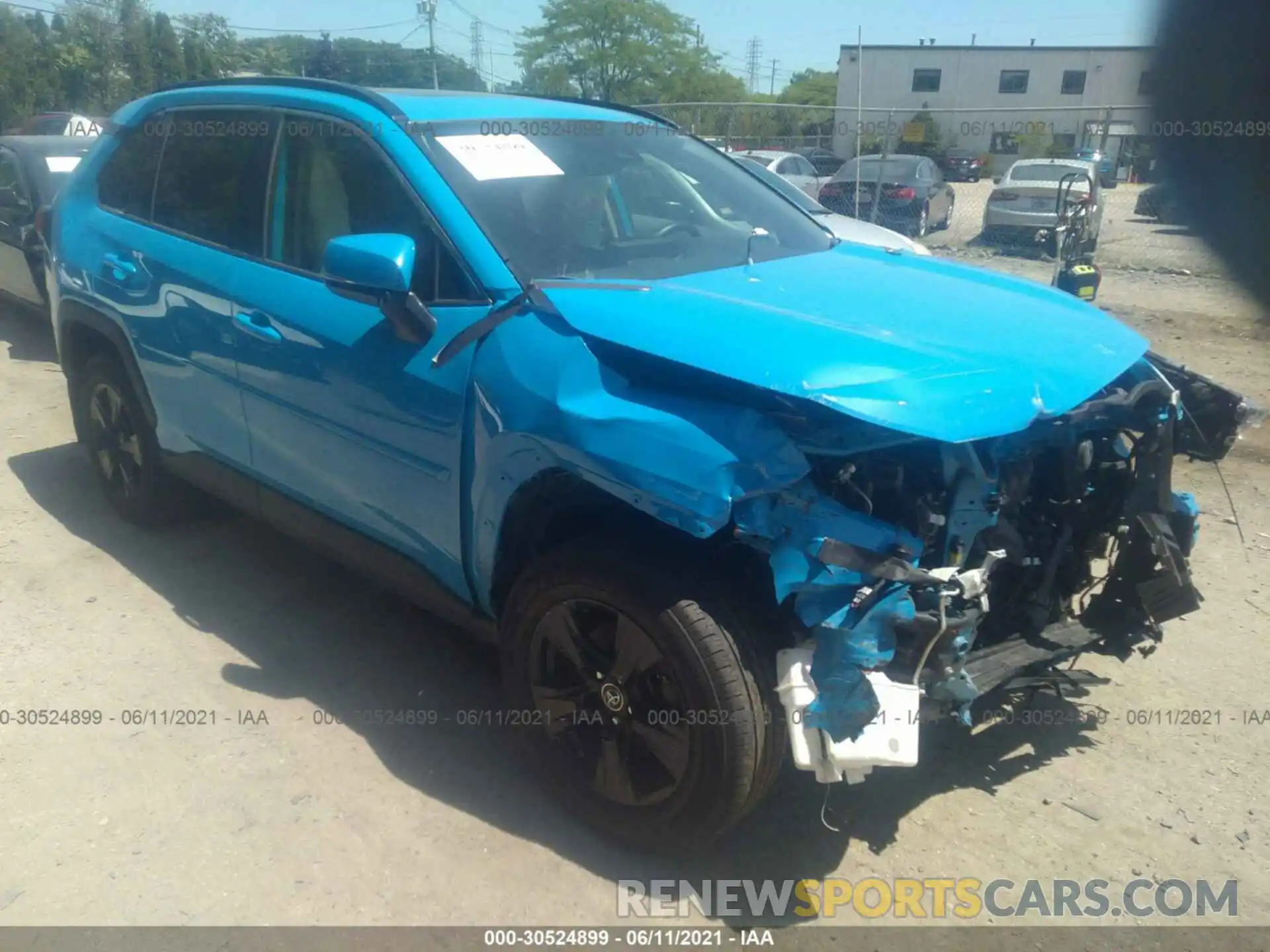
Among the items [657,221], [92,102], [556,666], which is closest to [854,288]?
[657,221]

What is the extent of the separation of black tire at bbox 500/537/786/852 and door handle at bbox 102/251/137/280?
7.99ft

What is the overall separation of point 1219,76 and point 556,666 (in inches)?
89.7

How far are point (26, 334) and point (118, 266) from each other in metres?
5.60

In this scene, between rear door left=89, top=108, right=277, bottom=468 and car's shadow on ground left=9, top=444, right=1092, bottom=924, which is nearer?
car's shadow on ground left=9, top=444, right=1092, bottom=924

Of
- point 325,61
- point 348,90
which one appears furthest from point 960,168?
→ point 348,90

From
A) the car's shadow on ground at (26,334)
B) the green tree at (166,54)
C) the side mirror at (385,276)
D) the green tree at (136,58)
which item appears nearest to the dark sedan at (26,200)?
the car's shadow on ground at (26,334)

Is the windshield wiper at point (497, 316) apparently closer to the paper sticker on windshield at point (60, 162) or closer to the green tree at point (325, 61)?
the paper sticker on windshield at point (60, 162)

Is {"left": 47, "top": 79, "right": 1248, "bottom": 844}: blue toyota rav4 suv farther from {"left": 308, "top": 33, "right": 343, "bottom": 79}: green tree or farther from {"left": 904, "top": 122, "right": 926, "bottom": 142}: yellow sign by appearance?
{"left": 308, "top": 33, "right": 343, "bottom": 79}: green tree

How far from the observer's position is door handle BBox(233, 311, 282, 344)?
3.36m

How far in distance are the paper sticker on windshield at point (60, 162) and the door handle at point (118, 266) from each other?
15.9 ft

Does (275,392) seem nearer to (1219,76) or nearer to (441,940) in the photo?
(441,940)

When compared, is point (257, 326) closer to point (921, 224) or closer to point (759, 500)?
point (759, 500)

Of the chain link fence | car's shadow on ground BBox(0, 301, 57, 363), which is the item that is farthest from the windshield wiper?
car's shadow on ground BBox(0, 301, 57, 363)

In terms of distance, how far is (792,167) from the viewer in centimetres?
1725
